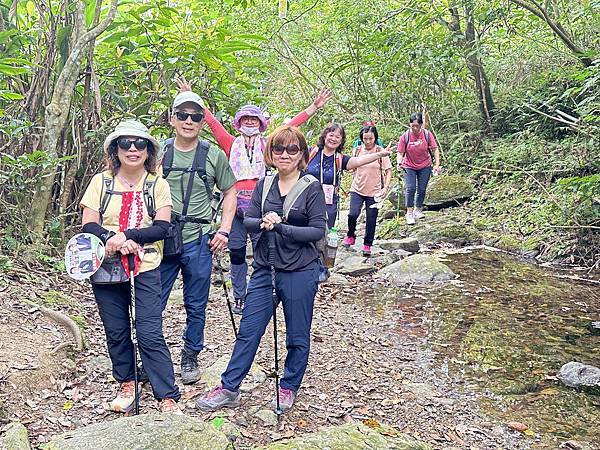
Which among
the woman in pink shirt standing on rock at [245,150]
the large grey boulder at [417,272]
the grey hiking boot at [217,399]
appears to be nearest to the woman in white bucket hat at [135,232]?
the grey hiking boot at [217,399]

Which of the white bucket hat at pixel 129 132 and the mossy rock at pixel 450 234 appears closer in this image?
the white bucket hat at pixel 129 132

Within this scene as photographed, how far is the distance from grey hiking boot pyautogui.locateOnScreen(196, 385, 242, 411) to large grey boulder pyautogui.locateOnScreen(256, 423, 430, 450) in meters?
0.79

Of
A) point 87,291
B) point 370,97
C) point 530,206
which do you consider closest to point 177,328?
point 87,291

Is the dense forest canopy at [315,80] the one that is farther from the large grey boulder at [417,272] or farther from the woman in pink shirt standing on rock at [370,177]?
the large grey boulder at [417,272]

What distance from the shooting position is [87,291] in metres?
6.83

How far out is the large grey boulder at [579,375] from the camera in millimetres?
5391

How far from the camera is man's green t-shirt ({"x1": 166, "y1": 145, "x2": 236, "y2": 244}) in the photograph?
15.2 feet

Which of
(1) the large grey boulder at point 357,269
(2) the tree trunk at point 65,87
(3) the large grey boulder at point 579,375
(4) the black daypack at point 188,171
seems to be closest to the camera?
(4) the black daypack at point 188,171

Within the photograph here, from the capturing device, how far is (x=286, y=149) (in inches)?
167

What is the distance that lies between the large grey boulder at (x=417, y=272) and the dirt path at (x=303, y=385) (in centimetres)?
182

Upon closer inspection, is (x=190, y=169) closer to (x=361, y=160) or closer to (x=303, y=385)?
(x=303, y=385)

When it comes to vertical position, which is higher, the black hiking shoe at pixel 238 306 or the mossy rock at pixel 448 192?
the mossy rock at pixel 448 192

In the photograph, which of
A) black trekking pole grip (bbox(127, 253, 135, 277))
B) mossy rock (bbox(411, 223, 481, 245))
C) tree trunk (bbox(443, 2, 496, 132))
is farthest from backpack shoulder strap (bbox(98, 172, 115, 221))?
tree trunk (bbox(443, 2, 496, 132))

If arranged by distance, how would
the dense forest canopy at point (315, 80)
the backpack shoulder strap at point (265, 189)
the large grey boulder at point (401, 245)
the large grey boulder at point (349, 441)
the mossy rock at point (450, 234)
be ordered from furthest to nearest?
the mossy rock at point (450, 234) → the large grey boulder at point (401, 245) → the dense forest canopy at point (315, 80) → the backpack shoulder strap at point (265, 189) → the large grey boulder at point (349, 441)
